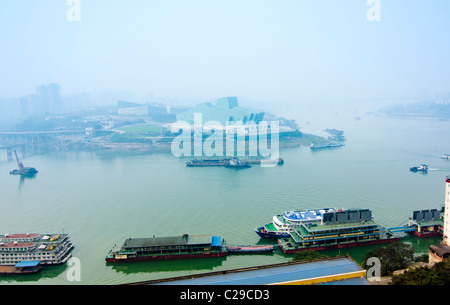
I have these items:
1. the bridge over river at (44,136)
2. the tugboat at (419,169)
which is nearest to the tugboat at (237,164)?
the tugboat at (419,169)

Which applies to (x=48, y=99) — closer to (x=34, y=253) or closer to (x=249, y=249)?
(x=34, y=253)

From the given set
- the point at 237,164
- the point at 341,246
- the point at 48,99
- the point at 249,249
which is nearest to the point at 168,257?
the point at 249,249

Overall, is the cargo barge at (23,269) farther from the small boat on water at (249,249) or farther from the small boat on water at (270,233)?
the small boat on water at (270,233)

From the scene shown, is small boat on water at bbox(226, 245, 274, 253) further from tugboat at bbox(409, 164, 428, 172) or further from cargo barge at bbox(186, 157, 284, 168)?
tugboat at bbox(409, 164, 428, 172)

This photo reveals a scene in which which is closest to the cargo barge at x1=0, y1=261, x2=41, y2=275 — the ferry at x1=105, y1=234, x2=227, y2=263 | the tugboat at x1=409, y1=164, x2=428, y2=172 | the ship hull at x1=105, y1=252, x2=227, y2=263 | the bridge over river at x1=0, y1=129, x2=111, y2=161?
the ferry at x1=105, y1=234, x2=227, y2=263


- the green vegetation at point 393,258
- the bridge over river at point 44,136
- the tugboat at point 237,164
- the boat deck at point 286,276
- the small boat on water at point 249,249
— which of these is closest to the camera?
the boat deck at point 286,276

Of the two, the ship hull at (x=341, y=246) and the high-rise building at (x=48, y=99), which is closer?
the ship hull at (x=341, y=246)

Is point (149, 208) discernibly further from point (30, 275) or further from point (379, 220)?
point (379, 220)
